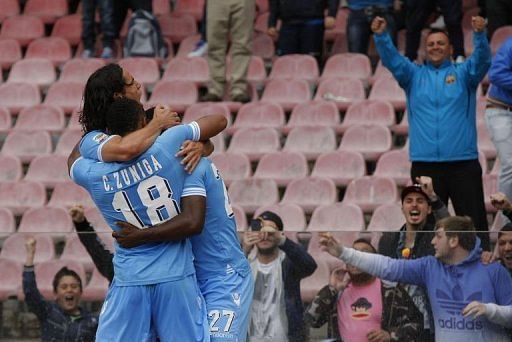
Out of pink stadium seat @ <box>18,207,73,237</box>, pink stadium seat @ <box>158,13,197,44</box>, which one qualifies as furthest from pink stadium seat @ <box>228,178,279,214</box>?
pink stadium seat @ <box>158,13,197,44</box>

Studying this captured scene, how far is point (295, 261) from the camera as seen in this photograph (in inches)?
320

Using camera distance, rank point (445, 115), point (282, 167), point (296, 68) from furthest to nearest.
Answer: point (296, 68) → point (282, 167) → point (445, 115)

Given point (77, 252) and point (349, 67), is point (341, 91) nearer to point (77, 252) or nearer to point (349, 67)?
point (349, 67)

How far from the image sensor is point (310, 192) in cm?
1150

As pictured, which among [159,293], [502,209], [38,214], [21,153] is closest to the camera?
[159,293]

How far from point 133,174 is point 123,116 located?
27cm

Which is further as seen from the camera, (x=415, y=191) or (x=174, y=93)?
(x=174, y=93)

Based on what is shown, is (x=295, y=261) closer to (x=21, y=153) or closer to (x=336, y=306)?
(x=336, y=306)

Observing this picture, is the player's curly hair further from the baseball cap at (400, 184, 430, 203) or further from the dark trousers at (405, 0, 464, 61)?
the dark trousers at (405, 0, 464, 61)

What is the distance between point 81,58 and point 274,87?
7.19ft

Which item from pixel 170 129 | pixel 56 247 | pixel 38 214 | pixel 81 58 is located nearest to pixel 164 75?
pixel 81 58

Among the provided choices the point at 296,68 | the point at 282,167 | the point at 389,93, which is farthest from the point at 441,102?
the point at 296,68

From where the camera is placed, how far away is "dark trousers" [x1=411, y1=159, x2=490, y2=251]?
9711mm

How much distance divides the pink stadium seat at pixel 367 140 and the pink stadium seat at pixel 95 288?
398 cm
